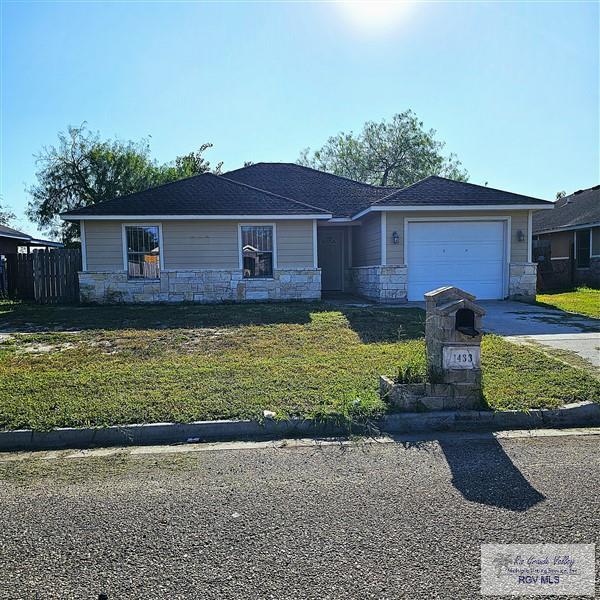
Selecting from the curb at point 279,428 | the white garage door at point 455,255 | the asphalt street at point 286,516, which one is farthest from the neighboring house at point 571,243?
the asphalt street at point 286,516

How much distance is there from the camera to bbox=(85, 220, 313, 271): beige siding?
14624 millimetres

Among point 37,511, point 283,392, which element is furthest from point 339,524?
point 283,392

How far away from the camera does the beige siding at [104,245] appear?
14562mm

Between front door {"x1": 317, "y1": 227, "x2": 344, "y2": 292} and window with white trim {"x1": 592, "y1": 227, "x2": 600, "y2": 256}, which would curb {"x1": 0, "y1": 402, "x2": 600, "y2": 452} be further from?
window with white trim {"x1": 592, "y1": 227, "x2": 600, "y2": 256}

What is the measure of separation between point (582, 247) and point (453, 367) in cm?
1964

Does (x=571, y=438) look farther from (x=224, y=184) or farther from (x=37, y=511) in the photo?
(x=224, y=184)

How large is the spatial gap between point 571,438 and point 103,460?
4.16 metres

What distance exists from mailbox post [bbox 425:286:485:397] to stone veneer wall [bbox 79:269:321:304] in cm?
1006

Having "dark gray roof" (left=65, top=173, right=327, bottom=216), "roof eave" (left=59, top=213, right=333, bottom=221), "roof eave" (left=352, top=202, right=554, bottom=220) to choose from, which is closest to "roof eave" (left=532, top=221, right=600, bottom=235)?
"roof eave" (left=352, top=202, right=554, bottom=220)

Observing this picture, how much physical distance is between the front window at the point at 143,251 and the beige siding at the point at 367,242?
648 cm

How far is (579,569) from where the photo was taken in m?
2.59

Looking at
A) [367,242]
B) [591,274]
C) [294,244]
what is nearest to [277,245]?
[294,244]

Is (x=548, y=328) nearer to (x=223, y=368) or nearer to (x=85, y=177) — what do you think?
(x=223, y=368)

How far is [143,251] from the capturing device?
14.8 meters
